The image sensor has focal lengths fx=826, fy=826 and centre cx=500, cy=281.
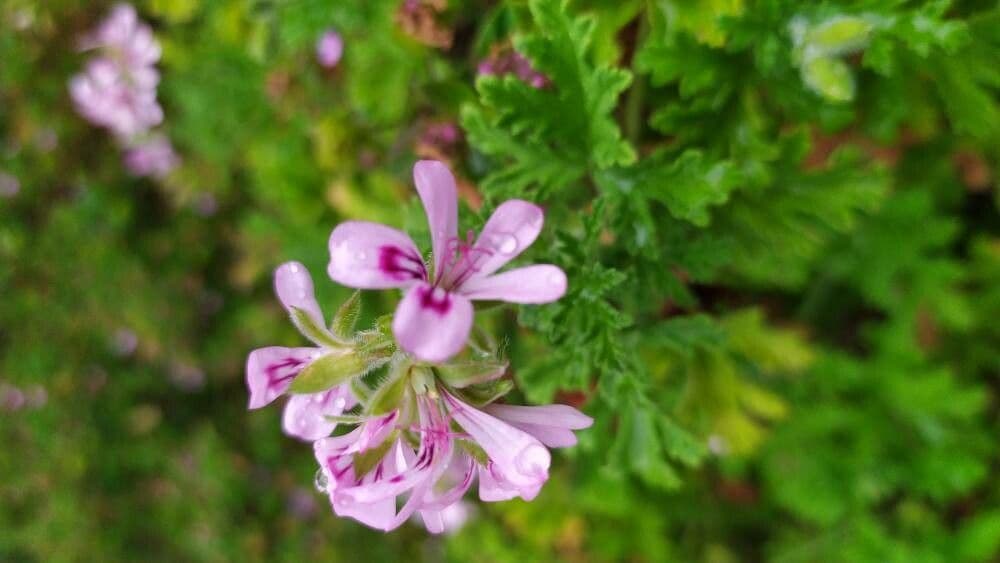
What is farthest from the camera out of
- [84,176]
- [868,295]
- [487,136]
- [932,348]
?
[84,176]

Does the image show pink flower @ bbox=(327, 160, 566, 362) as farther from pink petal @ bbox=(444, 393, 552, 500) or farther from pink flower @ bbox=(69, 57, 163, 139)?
pink flower @ bbox=(69, 57, 163, 139)

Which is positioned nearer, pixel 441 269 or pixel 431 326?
pixel 431 326


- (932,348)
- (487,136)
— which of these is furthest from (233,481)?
(932,348)

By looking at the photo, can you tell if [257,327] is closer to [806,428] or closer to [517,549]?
[517,549]

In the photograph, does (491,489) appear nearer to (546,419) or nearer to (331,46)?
(546,419)

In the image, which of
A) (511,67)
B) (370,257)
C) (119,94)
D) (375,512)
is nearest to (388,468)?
(375,512)

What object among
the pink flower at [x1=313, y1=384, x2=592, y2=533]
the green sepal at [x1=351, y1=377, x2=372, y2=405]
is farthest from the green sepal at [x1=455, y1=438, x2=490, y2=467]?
the green sepal at [x1=351, y1=377, x2=372, y2=405]

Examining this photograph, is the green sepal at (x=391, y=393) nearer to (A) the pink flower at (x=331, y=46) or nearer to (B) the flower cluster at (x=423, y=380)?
(B) the flower cluster at (x=423, y=380)
